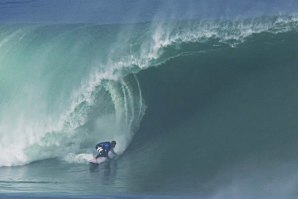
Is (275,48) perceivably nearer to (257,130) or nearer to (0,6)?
(257,130)

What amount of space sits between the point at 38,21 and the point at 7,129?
809 cm

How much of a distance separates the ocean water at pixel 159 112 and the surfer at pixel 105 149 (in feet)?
0.53

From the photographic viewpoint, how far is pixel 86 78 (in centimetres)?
1583

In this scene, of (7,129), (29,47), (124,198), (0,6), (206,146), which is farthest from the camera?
(0,6)

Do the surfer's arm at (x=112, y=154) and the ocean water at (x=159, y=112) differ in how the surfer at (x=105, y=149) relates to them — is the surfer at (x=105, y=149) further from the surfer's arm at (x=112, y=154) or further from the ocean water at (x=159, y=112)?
the ocean water at (x=159, y=112)

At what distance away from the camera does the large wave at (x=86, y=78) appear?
14.4 m

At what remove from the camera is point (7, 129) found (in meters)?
15.4

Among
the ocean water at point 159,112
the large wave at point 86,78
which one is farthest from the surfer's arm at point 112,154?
the large wave at point 86,78

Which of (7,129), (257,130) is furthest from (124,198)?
(7,129)

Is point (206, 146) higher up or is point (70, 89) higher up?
point (70, 89)

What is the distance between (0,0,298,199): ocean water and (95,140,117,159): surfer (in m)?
0.16

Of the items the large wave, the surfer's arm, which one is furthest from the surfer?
the large wave

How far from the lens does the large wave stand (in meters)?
14.4

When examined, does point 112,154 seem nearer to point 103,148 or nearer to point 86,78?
point 103,148
